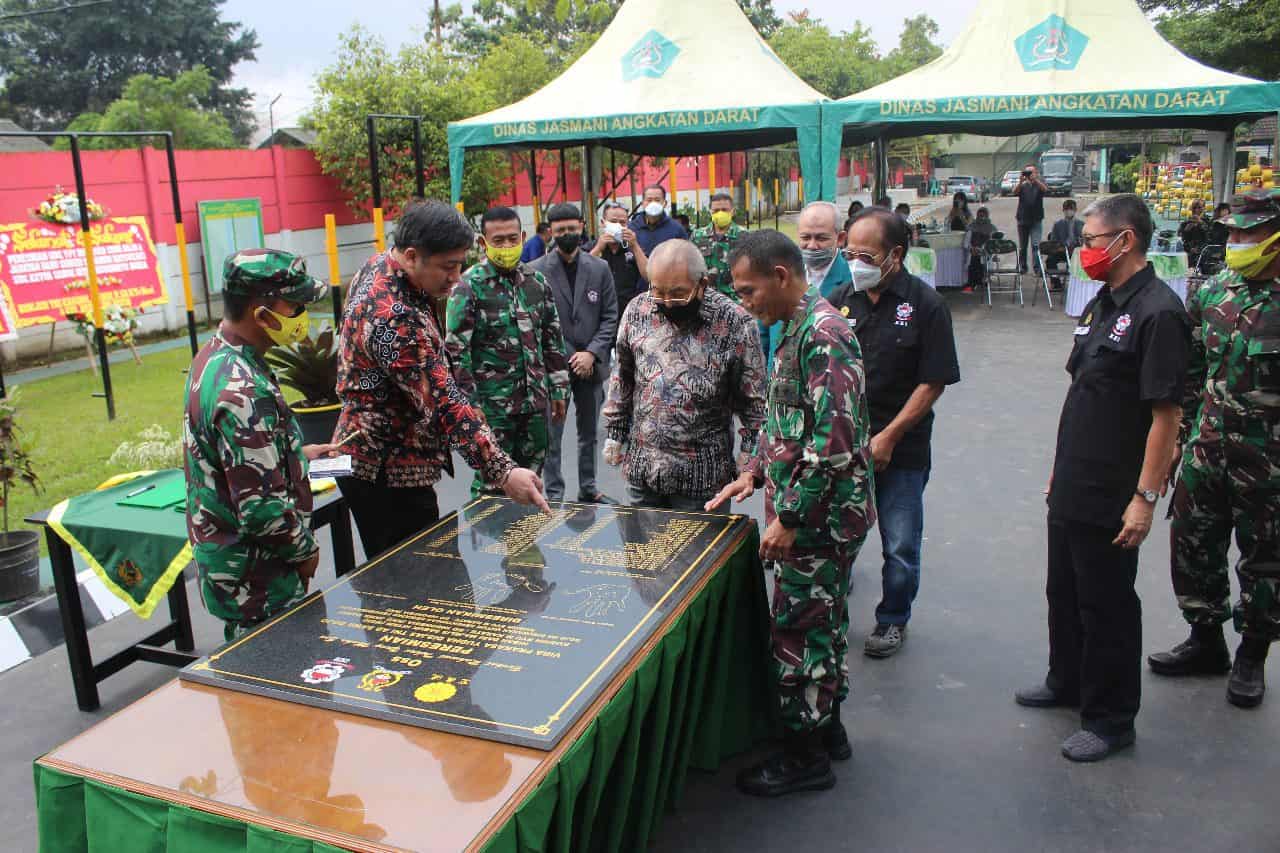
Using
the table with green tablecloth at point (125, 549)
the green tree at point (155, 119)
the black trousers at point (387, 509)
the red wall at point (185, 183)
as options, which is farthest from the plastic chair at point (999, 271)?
the green tree at point (155, 119)

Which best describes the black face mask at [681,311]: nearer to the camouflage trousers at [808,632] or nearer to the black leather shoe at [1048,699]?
the camouflage trousers at [808,632]

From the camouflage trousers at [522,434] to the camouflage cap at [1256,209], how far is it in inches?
115

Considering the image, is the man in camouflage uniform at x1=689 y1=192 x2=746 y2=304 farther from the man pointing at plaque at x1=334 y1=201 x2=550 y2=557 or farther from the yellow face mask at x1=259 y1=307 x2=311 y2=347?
the yellow face mask at x1=259 y1=307 x2=311 y2=347

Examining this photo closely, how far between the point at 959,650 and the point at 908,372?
3.80ft

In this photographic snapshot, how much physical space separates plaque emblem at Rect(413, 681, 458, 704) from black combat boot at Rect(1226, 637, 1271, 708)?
2.88m

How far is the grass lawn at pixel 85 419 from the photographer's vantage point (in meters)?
6.29

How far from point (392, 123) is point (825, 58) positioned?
2425 cm

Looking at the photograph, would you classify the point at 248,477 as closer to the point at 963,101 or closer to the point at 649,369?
the point at 649,369

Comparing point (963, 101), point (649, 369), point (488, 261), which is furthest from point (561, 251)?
point (963, 101)

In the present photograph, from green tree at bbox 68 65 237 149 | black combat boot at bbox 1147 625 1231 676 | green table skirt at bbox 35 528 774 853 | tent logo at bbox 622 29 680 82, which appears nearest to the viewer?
green table skirt at bbox 35 528 774 853

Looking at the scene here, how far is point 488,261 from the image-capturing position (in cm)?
457

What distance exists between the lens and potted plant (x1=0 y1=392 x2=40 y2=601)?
453 centimetres

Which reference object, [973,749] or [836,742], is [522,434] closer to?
[836,742]

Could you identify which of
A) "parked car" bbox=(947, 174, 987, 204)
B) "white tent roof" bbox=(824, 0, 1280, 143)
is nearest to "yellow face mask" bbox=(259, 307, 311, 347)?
"white tent roof" bbox=(824, 0, 1280, 143)
